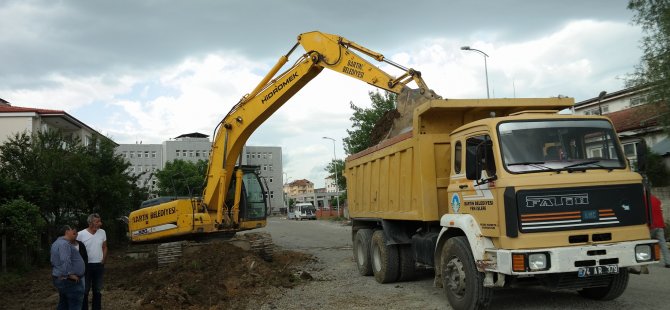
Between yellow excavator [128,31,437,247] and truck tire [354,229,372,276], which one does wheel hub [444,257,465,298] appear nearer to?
truck tire [354,229,372,276]

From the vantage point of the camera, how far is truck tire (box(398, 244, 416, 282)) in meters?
10.2

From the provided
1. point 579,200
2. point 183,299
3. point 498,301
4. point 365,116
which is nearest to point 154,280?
point 183,299

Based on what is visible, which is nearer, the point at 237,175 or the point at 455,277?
the point at 455,277

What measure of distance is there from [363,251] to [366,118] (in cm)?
2187

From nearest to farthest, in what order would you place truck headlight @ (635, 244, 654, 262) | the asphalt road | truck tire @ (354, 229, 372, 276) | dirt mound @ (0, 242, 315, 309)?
truck headlight @ (635, 244, 654, 262) → the asphalt road → dirt mound @ (0, 242, 315, 309) → truck tire @ (354, 229, 372, 276)

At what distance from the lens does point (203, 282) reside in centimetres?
1048

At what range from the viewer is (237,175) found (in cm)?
1430

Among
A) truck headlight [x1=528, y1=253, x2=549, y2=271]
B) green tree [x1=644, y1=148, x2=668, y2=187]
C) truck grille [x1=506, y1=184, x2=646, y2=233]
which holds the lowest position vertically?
truck headlight [x1=528, y1=253, x2=549, y2=271]

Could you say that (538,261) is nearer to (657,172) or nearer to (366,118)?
(657,172)

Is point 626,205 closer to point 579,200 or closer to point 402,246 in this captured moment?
point 579,200

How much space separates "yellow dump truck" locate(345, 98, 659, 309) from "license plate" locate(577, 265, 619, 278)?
11mm

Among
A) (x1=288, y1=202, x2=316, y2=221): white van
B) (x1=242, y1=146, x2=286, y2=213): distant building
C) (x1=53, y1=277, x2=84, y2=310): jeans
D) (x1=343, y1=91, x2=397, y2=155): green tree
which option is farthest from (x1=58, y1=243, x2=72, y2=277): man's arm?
(x1=242, y1=146, x2=286, y2=213): distant building

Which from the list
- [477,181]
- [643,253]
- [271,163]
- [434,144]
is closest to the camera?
[643,253]

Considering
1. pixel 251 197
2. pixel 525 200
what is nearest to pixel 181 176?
pixel 251 197
